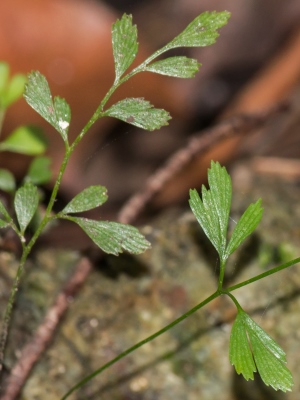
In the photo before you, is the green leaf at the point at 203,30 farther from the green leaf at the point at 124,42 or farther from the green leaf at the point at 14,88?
the green leaf at the point at 14,88

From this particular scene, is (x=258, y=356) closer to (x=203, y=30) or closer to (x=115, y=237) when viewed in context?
(x=115, y=237)

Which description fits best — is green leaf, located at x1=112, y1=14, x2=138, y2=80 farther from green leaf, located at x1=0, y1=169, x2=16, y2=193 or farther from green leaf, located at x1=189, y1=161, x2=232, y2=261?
green leaf, located at x1=0, y1=169, x2=16, y2=193

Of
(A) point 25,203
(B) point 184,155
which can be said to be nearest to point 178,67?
(A) point 25,203

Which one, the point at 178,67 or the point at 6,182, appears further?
the point at 6,182

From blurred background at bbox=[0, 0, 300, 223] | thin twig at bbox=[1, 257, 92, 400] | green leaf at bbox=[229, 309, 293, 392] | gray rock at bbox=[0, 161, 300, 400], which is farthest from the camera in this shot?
blurred background at bbox=[0, 0, 300, 223]

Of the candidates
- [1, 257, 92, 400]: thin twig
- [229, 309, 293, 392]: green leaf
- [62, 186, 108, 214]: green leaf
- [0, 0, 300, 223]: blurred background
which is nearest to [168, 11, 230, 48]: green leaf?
[62, 186, 108, 214]: green leaf
